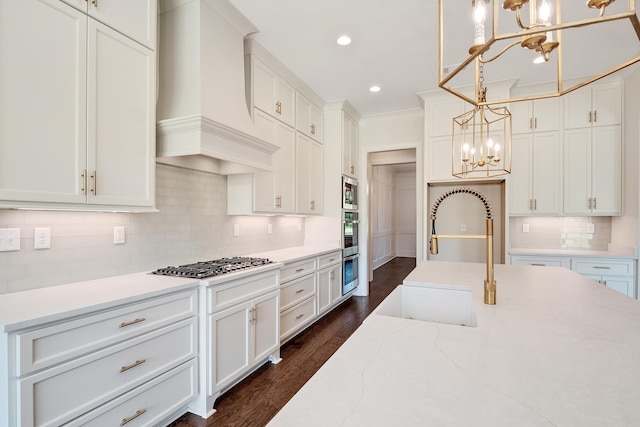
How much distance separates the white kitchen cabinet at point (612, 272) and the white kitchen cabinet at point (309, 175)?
3107mm

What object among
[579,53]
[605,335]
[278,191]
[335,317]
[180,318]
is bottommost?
[335,317]

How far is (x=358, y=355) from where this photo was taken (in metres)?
0.89

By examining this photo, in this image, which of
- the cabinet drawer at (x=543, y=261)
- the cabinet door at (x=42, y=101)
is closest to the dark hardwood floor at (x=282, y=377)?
the cabinet door at (x=42, y=101)

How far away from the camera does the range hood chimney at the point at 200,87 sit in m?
2.13

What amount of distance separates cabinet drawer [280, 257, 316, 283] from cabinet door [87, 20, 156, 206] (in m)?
1.42

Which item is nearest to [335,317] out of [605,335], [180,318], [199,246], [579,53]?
[199,246]

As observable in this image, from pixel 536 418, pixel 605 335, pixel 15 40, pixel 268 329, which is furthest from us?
pixel 268 329

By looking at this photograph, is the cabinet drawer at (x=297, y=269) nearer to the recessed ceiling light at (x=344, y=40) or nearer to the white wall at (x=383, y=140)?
the white wall at (x=383, y=140)

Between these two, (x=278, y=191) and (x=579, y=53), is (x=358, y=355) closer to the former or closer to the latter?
(x=278, y=191)

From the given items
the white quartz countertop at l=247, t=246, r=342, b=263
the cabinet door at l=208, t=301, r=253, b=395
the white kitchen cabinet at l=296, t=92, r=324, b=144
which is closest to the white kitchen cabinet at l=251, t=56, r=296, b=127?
the white kitchen cabinet at l=296, t=92, r=324, b=144

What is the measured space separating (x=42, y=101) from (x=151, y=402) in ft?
5.30

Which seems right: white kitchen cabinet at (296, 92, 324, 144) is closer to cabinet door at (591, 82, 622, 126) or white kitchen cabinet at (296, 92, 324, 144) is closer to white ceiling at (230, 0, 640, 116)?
white ceiling at (230, 0, 640, 116)

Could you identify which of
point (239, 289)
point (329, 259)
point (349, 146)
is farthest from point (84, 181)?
point (349, 146)

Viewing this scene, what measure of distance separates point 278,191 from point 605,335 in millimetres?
2793
